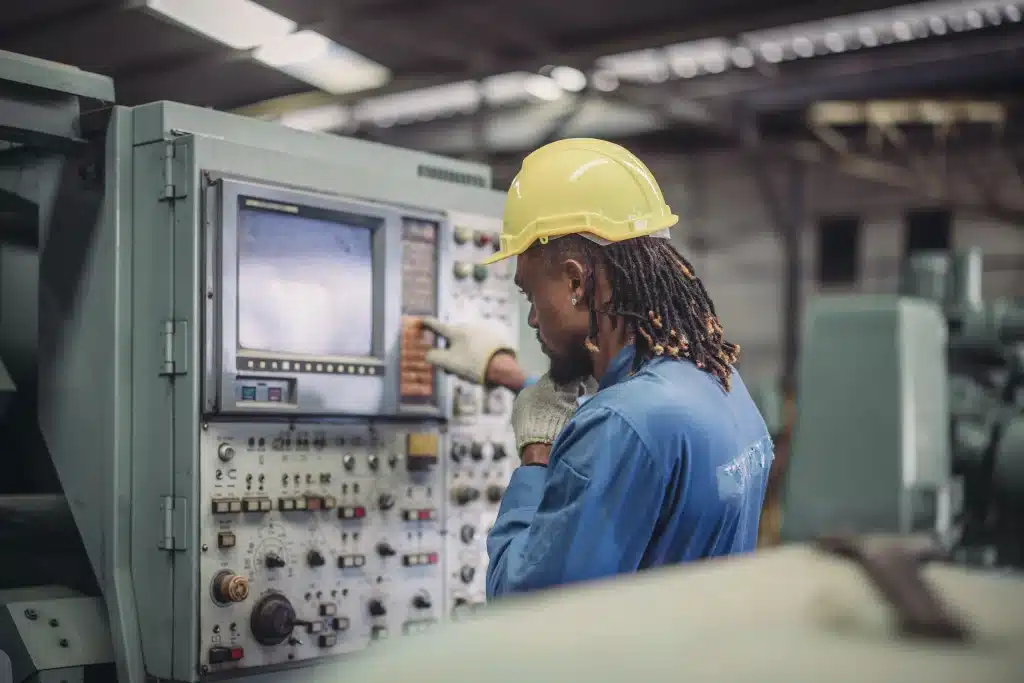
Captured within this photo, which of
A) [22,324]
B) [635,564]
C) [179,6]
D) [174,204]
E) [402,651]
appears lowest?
[635,564]

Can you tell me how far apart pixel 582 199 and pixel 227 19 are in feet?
9.31

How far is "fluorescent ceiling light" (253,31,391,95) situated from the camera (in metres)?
5.05

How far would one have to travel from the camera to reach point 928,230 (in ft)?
33.9

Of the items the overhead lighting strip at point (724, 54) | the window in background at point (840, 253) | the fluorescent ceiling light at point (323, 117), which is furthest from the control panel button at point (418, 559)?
the window in background at point (840, 253)

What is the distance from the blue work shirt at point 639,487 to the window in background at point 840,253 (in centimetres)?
932

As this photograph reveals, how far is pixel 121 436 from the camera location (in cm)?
223

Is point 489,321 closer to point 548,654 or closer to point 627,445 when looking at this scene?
point 627,445

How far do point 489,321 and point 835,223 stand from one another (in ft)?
28.3

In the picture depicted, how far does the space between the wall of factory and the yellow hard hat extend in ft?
28.6

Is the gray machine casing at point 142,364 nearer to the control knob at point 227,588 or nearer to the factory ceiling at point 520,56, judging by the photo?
the control knob at point 227,588

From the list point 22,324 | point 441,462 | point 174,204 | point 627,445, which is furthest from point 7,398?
point 627,445

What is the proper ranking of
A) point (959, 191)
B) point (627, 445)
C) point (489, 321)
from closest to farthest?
point (627, 445), point (489, 321), point (959, 191)

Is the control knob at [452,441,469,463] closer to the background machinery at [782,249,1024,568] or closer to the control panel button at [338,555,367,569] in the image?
the control panel button at [338,555,367,569]

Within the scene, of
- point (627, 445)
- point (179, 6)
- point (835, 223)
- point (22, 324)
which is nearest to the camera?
point (627, 445)
